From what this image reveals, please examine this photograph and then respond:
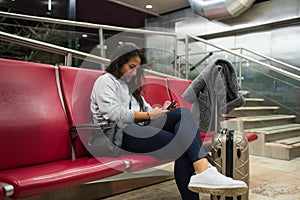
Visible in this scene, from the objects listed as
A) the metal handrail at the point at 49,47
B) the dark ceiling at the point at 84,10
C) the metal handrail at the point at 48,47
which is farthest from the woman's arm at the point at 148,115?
the dark ceiling at the point at 84,10

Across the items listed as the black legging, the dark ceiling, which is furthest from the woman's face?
the dark ceiling

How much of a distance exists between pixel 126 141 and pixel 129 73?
43 centimetres

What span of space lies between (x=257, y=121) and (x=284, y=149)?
0.68m

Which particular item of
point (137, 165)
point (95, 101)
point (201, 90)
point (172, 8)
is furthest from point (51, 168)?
point (172, 8)

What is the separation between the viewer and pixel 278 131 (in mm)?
3660

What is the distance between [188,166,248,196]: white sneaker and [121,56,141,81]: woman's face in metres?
0.75

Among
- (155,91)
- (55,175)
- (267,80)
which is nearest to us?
(55,175)

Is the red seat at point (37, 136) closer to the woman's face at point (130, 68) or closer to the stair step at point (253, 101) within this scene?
the woman's face at point (130, 68)

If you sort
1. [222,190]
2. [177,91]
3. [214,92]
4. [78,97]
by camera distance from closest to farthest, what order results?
[222,190] → [78,97] → [214,92] → [177,91]

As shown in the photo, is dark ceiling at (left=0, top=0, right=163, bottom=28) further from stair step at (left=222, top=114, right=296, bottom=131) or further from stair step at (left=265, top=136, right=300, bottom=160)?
stair step at (left=265, top=136, right=300, bottom=160)

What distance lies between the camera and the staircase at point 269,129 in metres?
3.32

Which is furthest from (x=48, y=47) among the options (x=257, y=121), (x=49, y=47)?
(x=257, y=121)

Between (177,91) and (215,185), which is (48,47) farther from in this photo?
(215,185)

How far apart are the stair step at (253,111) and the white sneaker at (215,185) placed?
8.63 ft
